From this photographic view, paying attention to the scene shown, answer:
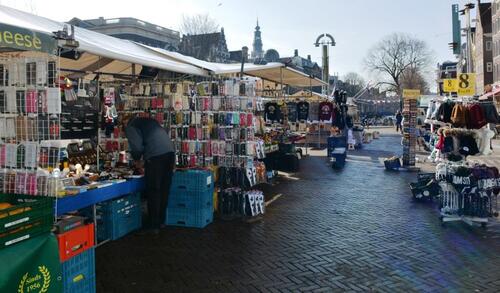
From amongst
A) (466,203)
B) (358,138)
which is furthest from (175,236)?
(358,138)

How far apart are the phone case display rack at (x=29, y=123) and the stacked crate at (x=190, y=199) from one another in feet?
9.58

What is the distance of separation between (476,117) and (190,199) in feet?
16.4

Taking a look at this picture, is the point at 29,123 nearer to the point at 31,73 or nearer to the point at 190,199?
the point at 31,73

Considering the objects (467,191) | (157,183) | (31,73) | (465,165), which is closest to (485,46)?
(465,165)

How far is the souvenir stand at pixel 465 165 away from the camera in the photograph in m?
6.87

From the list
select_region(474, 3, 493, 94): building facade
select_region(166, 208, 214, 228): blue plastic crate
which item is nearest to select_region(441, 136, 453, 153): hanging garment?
select_region(166, 208, 214, 228): blue plastic crate

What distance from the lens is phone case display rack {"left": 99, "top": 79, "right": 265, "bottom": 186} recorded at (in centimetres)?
768

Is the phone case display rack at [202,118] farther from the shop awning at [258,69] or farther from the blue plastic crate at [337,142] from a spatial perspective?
the blue plastic crate at [337,142]

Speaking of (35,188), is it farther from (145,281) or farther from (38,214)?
(145,281)

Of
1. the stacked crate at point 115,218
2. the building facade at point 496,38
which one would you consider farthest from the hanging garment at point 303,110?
the building facade at point 496,38

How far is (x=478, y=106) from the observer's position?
7285 millimetres

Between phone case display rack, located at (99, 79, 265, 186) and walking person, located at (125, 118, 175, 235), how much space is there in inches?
46.7

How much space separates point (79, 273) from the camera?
12.6 feet

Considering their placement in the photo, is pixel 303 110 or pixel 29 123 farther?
pixel 303 110
